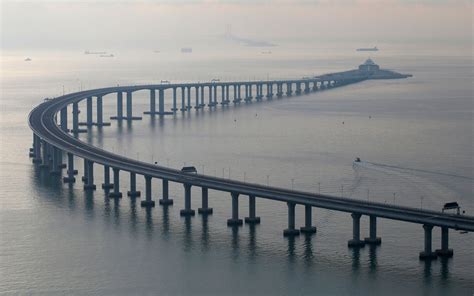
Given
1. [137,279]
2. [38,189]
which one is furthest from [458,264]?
[38,189]

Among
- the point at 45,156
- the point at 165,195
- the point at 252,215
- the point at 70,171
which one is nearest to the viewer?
the point at 252,215

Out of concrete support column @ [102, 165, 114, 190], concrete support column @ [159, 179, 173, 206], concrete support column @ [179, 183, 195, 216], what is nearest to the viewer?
concrete support column @ [179, 183, 195, 216]

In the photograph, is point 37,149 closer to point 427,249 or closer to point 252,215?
point 252,215

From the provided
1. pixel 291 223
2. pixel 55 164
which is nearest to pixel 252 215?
pixel 291 223

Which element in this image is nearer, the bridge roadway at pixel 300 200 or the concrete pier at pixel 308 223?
the bridge roadway at pixel 300 200

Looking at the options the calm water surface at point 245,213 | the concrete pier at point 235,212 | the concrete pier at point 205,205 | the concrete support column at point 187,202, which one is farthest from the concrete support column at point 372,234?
the concrete support column at point 187,202

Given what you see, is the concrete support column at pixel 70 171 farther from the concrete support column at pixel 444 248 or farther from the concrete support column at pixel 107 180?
the concrete support column at pixel 444 248

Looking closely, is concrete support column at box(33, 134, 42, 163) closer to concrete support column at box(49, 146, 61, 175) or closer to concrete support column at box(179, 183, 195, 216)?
concrete support column at box(49, 146, 61, 175)

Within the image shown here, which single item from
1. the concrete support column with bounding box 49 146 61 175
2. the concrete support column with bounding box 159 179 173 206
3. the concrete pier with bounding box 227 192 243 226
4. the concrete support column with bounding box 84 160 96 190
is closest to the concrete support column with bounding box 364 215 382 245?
the concrete pier with bounding box 227 192 243 226
